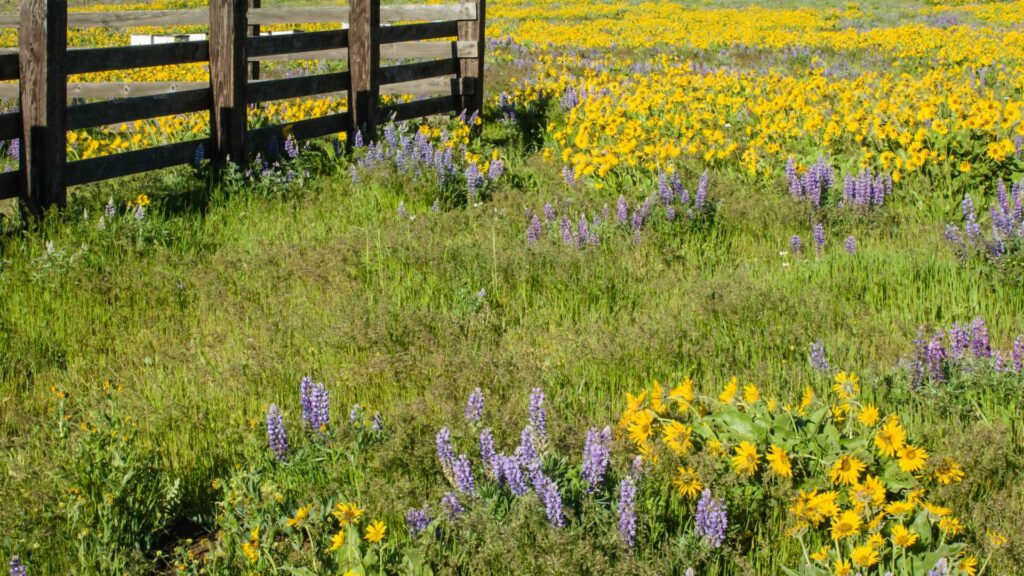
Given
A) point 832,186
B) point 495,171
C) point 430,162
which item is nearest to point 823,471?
point 832,186

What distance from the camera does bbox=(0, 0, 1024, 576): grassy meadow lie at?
3.17 m

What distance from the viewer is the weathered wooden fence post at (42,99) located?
689 cm

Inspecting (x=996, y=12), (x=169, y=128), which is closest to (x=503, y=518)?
(x=169, y=128)

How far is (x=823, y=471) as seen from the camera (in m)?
3.42

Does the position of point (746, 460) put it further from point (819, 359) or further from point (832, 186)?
point (832, 186)

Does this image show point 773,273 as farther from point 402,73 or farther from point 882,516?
point 402,73

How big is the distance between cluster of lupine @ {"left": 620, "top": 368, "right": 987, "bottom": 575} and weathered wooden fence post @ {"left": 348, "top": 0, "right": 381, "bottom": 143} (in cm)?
693

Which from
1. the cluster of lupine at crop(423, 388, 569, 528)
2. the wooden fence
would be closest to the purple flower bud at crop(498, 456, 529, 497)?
the cluster of lupine at crop(423, 388, 569, 528)

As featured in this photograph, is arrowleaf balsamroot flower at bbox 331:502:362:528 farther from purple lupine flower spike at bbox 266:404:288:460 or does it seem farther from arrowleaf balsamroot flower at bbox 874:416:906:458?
arrowleaf balsamroot flower at bbox 874:416:906:458

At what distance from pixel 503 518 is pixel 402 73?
8.36 metres

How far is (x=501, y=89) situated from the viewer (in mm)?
15227

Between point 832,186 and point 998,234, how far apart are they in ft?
5.90

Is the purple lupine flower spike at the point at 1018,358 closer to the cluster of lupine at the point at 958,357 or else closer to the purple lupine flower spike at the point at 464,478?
the cluster of lupine at the point at 958,357

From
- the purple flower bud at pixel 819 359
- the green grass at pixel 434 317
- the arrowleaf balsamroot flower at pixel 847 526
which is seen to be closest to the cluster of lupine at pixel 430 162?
the green grass at pixel 434 317
